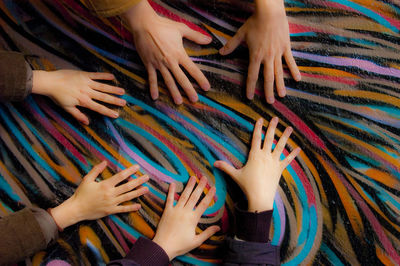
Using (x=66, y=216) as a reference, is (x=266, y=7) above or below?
above

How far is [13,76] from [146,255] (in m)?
0.58

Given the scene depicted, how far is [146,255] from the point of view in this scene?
1.01 metres

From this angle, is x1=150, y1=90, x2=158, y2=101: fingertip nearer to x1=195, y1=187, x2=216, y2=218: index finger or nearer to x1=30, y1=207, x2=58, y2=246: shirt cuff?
x1=195, y1=187, x2=216, y2=218: index finger

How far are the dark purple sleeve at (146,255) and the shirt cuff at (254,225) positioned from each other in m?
0.21

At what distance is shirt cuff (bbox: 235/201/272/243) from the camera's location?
1007mm

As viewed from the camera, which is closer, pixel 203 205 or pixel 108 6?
pixel 108 6

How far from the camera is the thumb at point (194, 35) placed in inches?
42.1

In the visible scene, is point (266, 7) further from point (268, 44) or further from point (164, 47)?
point (164, 47)

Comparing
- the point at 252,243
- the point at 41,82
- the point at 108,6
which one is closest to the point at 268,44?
the point at 108,6

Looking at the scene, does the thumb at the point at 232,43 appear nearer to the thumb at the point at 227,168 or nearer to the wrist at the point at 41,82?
the thumb at the point at 227,168

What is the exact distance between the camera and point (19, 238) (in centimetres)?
99

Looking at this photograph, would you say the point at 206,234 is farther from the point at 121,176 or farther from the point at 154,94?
the point at 154,94

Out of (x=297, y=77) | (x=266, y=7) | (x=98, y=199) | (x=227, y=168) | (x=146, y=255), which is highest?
(x=266, y=7)

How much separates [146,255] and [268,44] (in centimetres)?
64
